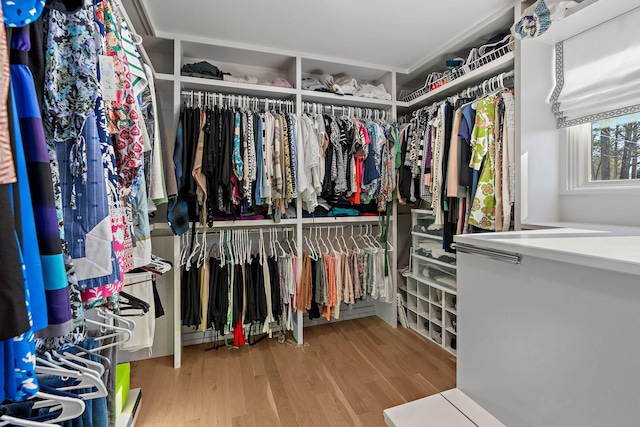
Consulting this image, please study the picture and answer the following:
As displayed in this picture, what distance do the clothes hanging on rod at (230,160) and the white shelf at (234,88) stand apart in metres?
0.07

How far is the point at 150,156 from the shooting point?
1.23 meters

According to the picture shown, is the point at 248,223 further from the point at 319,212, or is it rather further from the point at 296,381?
the point at 296,381

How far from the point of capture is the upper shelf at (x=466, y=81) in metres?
1.70

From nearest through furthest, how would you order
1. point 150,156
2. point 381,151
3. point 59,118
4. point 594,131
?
point 59,118 → point 150,156 → point 594,131 → point 381,151

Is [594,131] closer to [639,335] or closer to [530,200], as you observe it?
[530,200]

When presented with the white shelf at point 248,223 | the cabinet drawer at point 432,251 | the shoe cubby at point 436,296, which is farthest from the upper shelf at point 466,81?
the shoe cubby at point 436,296

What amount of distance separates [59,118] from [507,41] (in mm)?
2245

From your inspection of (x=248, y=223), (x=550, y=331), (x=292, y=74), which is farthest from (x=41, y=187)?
(x=292, y=74)

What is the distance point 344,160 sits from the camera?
7.32 feet

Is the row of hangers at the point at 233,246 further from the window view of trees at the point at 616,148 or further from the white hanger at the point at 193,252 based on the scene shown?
the window view of trees at the point at 616,148

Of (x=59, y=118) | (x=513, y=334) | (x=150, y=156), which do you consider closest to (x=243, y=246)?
(x=150, y=156)

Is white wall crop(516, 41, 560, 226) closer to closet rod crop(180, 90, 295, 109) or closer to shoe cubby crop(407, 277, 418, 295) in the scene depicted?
shoe cubby crop(407, 277, 418, 295)

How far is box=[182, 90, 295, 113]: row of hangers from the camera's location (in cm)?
209

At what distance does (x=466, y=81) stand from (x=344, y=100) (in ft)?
3.03
